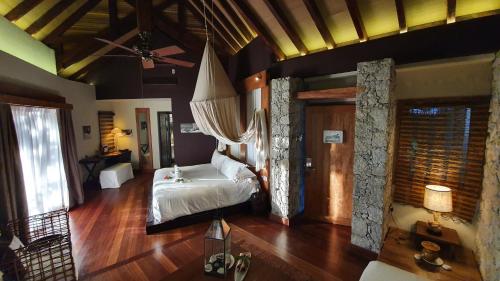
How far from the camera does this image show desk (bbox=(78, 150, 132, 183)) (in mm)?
5437

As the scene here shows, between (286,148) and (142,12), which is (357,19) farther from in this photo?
(142,12)

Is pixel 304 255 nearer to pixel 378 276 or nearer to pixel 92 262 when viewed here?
pixel 378 276

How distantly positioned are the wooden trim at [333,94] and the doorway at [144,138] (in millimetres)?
5573

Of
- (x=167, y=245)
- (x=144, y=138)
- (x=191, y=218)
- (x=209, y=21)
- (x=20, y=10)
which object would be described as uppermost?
(x=209, y=21)

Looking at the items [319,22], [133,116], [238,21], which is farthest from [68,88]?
[319,22]

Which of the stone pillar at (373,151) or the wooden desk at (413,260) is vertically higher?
the stone pillar at (373,151)

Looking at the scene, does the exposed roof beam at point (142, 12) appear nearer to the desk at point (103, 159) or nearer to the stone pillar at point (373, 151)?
the desk at point (103, 159)

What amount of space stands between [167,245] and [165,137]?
4.77m

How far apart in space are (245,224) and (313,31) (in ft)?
10.7

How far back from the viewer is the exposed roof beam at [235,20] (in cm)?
376

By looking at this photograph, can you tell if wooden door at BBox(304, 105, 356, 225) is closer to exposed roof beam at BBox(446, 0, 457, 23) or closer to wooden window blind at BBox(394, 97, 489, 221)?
wooden window blind at BBox(394, 97, 489, 221)

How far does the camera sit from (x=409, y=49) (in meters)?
2.36

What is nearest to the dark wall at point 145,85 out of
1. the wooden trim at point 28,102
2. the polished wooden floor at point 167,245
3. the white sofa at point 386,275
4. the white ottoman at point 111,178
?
the wooden trim at point 28,102

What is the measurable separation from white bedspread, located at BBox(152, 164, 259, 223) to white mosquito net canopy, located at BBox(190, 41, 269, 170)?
58 centimetres
